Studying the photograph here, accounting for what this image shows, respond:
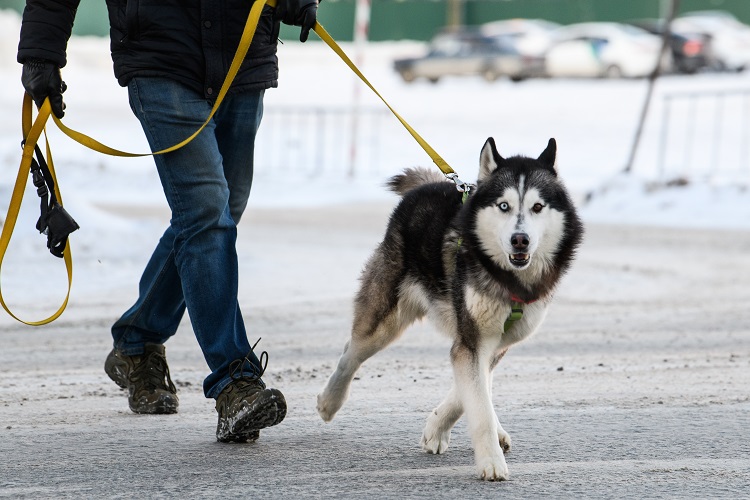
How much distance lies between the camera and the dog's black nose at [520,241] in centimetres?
432

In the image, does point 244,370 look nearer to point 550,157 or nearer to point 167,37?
point 167,37

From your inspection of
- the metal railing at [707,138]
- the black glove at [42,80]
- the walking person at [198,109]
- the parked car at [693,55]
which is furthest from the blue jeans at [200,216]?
the parked car at [693,55]

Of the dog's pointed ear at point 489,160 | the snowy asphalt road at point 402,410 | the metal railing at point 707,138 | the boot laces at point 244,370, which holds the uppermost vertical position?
the dog's pointed ear at point 489,160

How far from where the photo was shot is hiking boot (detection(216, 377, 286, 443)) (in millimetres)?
4410

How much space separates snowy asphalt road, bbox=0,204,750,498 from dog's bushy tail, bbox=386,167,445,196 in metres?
0.94

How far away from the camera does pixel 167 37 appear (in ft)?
15.0

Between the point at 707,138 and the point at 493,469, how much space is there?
18.2m

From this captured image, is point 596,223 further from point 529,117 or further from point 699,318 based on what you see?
point 529,117

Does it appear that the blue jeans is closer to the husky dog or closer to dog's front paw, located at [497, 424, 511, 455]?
the husky dog

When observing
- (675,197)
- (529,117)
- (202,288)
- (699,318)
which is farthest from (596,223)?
(529,117)

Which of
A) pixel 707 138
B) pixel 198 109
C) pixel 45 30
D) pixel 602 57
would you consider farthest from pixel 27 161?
pixel 602 57

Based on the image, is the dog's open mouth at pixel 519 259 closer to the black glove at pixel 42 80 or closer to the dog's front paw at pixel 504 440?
the dog's front paw at pixel 504 440

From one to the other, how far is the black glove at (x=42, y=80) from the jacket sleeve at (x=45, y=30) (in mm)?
27

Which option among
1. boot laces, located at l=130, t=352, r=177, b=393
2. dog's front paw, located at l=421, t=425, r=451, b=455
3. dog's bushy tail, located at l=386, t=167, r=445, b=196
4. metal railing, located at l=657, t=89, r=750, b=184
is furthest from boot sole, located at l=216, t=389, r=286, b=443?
metal railing, located at l=657, t=89, r=750, b=184
